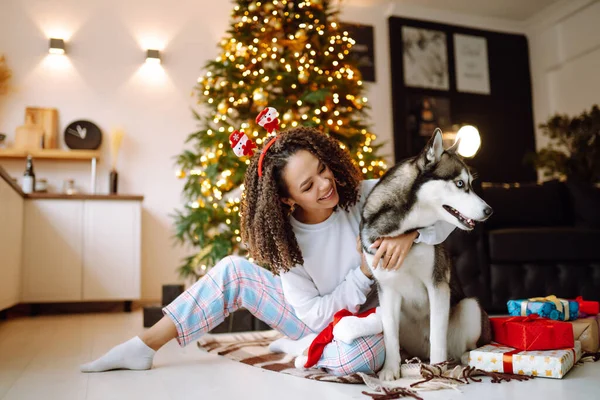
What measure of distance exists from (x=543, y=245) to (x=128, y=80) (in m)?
3.59

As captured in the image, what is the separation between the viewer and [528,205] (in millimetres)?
3594

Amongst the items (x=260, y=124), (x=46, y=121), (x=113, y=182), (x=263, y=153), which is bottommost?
(x=263, y=153)

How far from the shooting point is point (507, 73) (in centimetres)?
609

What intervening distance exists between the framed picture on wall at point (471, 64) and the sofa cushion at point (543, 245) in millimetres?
3035

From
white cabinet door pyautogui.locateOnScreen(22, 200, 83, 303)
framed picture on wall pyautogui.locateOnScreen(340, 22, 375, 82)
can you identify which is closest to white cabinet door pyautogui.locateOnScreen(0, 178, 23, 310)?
white cabinet door pyautogui.locateOnScreen(22, 200, 83, 303)

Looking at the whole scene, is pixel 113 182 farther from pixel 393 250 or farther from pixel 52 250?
pixel 393 250

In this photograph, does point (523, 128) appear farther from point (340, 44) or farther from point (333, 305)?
point (333, 305)

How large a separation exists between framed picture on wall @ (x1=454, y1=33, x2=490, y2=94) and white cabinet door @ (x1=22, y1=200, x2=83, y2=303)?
14.0 feet

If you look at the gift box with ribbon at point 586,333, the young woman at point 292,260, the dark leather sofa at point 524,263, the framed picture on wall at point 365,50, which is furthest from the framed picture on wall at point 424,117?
the young woman at point 292,260

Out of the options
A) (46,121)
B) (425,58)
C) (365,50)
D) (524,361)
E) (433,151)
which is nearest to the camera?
(433,151)

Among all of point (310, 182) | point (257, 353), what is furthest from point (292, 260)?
point (257, 353)

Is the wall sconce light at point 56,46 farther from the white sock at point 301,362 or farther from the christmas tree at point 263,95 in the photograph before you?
the white sock at point 301,362

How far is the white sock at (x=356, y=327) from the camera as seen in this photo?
58.9 inches

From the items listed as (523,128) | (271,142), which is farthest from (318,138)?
(523,128)
